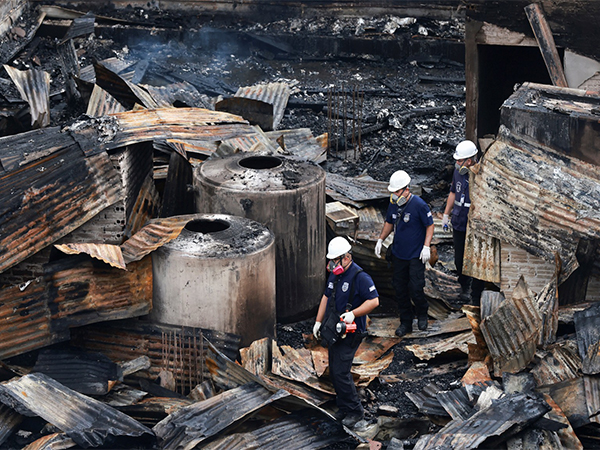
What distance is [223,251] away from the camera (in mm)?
6590

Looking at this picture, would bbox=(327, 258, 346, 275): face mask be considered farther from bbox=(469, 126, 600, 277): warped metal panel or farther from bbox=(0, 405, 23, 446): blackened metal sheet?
bbox=(0, 405, 23, 446): blackened metal sheet

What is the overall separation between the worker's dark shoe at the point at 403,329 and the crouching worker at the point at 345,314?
5.40 ft

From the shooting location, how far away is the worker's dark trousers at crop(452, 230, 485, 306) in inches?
311

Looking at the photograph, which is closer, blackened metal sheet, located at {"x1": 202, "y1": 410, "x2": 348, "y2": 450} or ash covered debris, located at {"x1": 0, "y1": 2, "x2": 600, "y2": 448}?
blackened metal sheet, located at {"x1": 202, "y1": 410, "x2": 348, "y2": 450}

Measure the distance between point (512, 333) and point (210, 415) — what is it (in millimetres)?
2651

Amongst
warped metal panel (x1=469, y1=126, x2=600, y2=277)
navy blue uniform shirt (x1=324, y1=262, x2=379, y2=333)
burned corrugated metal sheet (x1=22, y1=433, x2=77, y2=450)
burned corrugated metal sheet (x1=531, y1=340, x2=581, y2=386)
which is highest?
warped metal panel (x1=469, y1=126, x2=600, y2=277)

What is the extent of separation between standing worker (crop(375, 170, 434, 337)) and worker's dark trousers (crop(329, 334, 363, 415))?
5.47ft

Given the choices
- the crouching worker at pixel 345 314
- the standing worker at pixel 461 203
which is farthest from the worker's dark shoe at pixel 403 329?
the crouching worker at pixel 345 314

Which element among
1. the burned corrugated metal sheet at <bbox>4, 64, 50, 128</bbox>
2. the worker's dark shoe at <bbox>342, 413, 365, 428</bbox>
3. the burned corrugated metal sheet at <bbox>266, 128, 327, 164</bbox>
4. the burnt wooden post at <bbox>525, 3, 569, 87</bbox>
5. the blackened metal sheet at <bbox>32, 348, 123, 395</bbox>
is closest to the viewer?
the worker's dark shoe at <bbox>342, 413, 365, 428</bbox>

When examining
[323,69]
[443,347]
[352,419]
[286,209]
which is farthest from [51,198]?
[323,69]

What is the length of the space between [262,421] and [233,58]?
470 inches

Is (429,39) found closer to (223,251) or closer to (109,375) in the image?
(223,251)

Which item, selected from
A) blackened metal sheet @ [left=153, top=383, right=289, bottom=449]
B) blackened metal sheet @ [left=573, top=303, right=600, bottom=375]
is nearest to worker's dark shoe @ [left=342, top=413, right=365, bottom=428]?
blackened metal sheet @ [left=153, top=383, right=289, bottom=449]

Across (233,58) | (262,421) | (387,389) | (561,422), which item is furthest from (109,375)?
(233,58)
